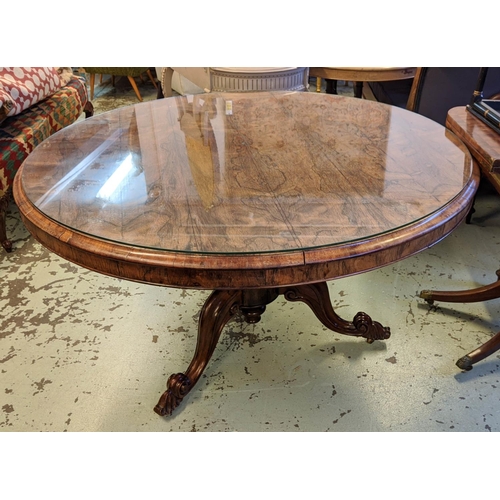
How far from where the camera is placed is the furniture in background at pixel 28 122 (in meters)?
1.79

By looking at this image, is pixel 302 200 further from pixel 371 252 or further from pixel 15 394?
pixel 15 394

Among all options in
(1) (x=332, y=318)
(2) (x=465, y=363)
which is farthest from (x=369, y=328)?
(2) (x=465, y=363)

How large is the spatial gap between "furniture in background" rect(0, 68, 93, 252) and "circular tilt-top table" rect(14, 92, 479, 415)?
2.25 feet

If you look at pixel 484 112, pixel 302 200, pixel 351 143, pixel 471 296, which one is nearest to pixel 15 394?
pixel 302 200

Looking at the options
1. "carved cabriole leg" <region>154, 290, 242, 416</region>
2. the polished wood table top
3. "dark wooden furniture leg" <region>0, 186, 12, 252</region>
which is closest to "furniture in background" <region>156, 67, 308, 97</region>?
the polished wood table top

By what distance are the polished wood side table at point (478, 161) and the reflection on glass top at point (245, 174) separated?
0.06m

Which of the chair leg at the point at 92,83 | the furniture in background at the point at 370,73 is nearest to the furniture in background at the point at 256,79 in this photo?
the furniture in background at the point at 370,73

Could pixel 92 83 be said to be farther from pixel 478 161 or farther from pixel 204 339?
pixel 478 161

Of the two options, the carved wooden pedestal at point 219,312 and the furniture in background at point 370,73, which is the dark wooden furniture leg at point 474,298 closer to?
the carved wooden pedestal at point 219,312

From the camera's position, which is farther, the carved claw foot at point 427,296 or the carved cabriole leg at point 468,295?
the carved claw foot at point 427,296

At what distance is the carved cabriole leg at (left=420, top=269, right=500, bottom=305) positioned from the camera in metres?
1.37

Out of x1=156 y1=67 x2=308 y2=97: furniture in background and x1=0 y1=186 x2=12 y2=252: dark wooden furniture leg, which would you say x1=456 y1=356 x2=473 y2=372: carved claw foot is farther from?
x1=0 y1=186 x2=12 y2=252: dark wooden furniture leg

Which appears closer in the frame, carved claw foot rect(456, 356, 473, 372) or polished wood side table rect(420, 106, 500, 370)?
polished wood side table rect(420, 106, 500, 370)

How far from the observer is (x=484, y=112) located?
1266 millimetres
